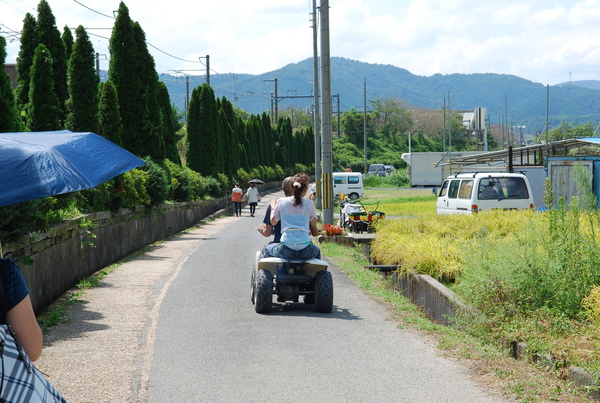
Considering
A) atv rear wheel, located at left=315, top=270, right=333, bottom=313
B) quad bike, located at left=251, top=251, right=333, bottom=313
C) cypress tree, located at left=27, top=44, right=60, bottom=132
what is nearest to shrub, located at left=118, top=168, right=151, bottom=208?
cypress tree, located at left=27, top=44, right=60, bottom=132

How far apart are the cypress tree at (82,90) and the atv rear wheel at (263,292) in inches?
423

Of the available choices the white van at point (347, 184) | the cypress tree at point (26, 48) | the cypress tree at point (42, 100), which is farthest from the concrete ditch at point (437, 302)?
the white van at point (347, 184)

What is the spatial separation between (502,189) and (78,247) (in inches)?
436

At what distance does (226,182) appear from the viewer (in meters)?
45.8

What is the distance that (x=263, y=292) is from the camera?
972cm

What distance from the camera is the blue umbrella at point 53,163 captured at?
4309 mm

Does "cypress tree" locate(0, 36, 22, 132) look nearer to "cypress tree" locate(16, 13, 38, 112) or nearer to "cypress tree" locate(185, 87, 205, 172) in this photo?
"cypress tree" locate(16, 13, 38, 112)

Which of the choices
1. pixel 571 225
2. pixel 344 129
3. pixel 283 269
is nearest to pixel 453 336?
pixel 571 225

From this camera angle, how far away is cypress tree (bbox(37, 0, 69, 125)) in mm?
21812

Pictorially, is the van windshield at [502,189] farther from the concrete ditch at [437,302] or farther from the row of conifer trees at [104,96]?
the row of conifer trees at [104,96]

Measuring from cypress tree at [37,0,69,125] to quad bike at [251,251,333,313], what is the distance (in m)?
13.7

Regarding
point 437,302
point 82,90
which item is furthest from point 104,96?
point 437,302

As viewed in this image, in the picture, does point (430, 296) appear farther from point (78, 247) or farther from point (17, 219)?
point (78, 247)

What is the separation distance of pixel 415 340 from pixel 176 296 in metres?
4.67
